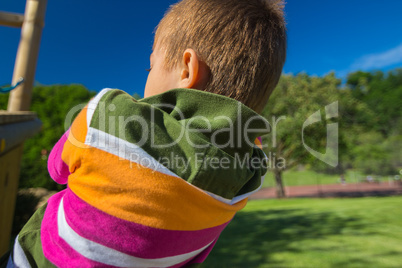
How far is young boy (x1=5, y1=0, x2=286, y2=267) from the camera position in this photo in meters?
0.53

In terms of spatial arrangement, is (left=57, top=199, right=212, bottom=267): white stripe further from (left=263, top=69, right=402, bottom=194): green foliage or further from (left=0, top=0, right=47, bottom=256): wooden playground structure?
(left=263, top=69, right=402, bottom=194): green foliage

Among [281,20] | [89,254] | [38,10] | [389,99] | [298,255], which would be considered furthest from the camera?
[389,99]

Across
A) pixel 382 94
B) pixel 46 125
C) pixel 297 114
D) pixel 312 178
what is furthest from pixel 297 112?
pixel 382 94

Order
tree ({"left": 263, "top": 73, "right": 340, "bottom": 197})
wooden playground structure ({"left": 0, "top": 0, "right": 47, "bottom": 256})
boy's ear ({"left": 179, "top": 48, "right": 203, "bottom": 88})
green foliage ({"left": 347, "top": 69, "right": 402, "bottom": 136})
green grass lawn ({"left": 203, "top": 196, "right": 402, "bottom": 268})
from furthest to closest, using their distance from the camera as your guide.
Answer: green foliage ({"left": 347, "top": 69, "right": 402, "bottom": 136}) → tree ({"left": 263, "top": 73, "right": 340, "bottom": 197}) → green grass lawn ({"left": 203, "top": 196, "right": 402, "bottom": 268}) → wooden playground structure ({"left": 0, "top": 0, "right": 47, "bottom": 256}) → boy's ear ({"left": 179, "top": 48, "right": 203, "bottom": 88})

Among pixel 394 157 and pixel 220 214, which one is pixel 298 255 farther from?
pixel 394 157

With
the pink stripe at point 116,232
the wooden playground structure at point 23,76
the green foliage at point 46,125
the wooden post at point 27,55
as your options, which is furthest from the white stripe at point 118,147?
the green foliage at point 46,125

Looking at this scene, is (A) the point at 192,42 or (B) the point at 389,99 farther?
(B) the point at 389,99

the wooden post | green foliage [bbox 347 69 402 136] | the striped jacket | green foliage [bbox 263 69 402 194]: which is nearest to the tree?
green foliage [bbox 263 69 402 194]

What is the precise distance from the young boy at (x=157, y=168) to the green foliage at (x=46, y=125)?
2.75m

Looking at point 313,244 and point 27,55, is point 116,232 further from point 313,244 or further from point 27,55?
point 313,244

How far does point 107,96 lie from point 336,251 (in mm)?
3398

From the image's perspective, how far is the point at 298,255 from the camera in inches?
116

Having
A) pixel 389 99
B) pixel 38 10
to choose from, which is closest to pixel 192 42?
→ pixel 38 10

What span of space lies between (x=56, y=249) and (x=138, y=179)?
0.78 feet
